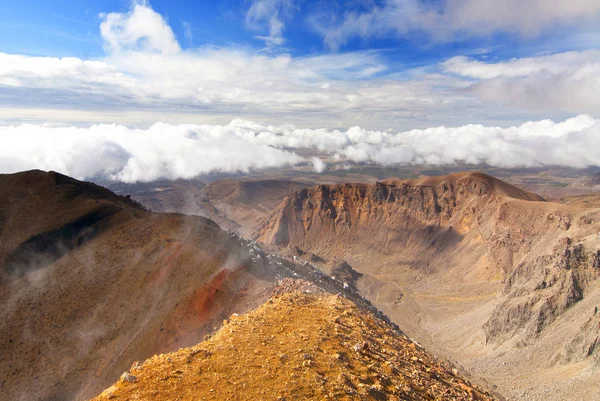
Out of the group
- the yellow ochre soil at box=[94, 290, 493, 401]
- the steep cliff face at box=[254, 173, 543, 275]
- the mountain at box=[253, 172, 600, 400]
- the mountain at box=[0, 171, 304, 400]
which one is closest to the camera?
A: the yellow ochre soil at box=[94, 290, 493, 401]

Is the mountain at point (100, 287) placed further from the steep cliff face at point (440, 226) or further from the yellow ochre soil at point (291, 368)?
the steep cliff face at point (440, 226)

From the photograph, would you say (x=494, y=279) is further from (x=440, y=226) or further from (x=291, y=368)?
(x=291, y=368)

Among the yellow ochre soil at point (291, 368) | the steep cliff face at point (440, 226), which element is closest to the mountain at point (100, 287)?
the yellow ochre soil at point (291, 368)

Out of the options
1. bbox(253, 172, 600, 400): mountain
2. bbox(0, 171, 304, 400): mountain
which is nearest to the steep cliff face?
bbox(253, 172, 600, 400): mountain

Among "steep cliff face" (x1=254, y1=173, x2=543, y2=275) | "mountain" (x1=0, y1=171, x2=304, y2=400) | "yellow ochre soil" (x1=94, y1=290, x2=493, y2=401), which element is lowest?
"steep cliff face" (x1=254, y1=173, x2=543, y2=275)

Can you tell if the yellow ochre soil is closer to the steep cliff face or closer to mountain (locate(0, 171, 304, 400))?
mountain (locate(0, 171, 304, 400))

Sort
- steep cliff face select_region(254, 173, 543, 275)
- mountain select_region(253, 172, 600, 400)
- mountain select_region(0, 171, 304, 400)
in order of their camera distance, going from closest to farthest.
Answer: mountain select_region(0, 171, 304, 400), mountain select_region(253, 172, 600, 400), steep cliff face select_region(254, 173, 543, 275)

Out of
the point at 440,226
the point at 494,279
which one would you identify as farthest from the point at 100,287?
the point at 440,226

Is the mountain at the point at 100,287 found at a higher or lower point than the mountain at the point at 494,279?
higher
